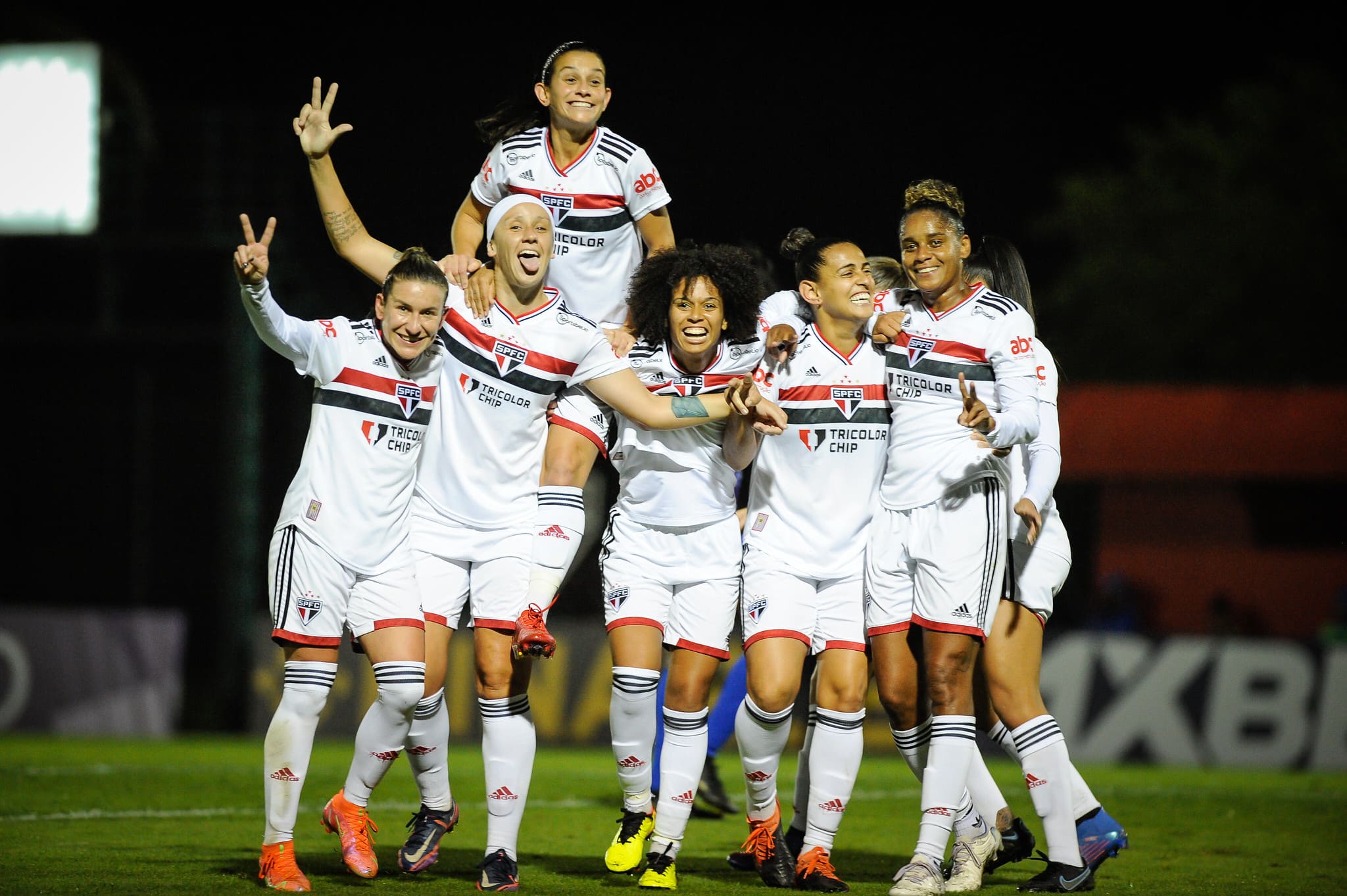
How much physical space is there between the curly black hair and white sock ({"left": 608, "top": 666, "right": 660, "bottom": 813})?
1424 mm

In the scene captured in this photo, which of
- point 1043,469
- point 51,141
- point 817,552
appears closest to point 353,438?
point 817,552

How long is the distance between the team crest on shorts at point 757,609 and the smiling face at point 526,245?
158 cm

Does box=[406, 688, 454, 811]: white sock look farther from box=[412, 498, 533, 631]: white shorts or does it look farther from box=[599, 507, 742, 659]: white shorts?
box=[599, 507, 742, 659]: white shorts

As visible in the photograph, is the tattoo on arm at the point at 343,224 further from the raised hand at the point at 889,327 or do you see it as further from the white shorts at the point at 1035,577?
the white shorts at the point at 1035,577

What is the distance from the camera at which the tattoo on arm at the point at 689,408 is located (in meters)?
5.84

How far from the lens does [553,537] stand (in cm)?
591

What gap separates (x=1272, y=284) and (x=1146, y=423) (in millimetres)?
15590

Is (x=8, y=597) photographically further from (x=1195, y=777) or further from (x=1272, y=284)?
(x=1272, y=284)

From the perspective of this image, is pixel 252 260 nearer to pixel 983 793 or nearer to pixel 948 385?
pixel 948 385

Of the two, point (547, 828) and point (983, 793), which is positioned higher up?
point (983, 793)

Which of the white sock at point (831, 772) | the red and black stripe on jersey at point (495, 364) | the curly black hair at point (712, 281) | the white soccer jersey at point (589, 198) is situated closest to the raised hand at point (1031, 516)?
the white sock at point (831, 772)

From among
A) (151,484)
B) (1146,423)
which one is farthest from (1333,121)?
(151,484)

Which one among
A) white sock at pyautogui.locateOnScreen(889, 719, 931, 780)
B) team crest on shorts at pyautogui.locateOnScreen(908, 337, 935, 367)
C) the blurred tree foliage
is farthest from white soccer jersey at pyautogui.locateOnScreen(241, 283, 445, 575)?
the blurred tree foliage

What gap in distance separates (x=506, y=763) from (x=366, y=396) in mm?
1535
